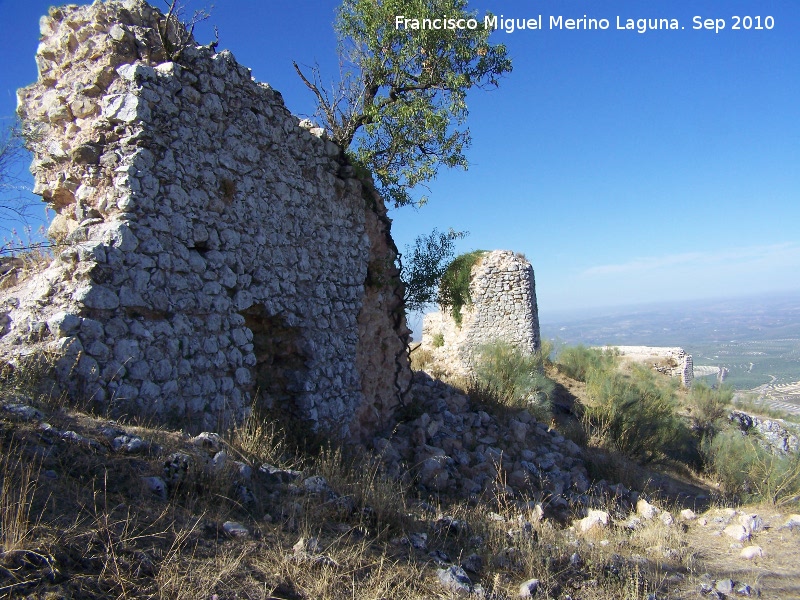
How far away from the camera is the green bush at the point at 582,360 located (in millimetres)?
18469

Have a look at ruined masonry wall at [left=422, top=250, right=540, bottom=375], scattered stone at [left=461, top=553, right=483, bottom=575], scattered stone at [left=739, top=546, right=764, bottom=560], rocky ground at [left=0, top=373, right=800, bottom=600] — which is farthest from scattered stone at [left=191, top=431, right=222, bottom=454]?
ruined masonry wall at [left=422, top=250, right=540, bottom=375]

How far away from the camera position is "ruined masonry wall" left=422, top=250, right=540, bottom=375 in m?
17.5

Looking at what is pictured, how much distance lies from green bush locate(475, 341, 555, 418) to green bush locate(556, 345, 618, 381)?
414 cm

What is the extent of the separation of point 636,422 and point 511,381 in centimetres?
252

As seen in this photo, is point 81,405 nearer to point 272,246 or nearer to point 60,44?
point 272,246

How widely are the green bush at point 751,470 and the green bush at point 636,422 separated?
683 mm

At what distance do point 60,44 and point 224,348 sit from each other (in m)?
3.08

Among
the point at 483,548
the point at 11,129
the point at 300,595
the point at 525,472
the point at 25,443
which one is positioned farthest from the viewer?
the point at 525,472

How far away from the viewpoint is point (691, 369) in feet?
72.2

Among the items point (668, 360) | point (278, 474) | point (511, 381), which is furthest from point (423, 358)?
point (278, 474)

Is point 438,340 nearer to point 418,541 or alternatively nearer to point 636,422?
point 636,422

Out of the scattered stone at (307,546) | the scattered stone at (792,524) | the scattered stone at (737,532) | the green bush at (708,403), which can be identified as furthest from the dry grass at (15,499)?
the green bush at (708,403)

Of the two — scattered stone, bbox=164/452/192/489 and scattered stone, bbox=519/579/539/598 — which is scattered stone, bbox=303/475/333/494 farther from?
scattered stone, bbox=519/579/539/598

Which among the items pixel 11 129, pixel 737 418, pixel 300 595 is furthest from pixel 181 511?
pixel 737 418
